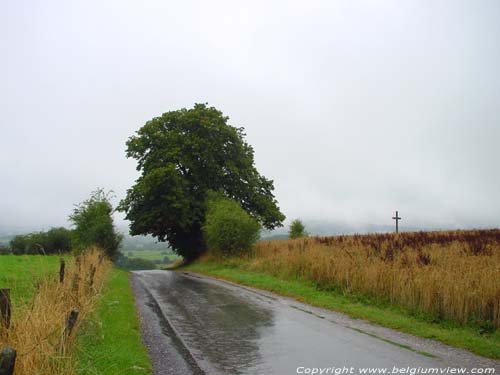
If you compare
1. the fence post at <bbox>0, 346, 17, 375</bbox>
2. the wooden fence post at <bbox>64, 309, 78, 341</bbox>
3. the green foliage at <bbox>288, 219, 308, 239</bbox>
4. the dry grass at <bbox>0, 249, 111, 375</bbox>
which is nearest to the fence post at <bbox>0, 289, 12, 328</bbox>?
the dry grass at <bbox>0, 249, 111, 375</bbox>

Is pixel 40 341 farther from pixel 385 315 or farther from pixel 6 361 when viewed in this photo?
pixel 385 315

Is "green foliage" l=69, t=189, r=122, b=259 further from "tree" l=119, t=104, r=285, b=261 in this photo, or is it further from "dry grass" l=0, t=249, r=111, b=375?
"dry grass" l=0, t=249, r=111, b=375

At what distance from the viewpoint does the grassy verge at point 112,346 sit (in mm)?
8008

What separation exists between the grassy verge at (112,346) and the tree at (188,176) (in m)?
29.0

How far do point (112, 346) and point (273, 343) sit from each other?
140 inches

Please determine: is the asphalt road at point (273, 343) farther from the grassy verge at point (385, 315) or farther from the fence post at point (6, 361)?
the fence post at point (6, 361)

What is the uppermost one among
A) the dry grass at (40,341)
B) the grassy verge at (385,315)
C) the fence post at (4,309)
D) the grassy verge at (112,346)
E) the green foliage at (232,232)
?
the green foliage at (232,232)

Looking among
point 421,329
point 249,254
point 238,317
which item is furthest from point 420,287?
point 249,254

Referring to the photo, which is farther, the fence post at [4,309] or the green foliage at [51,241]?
the green foliage at [51,241]

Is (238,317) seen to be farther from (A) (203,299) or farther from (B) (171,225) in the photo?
(B) (171,225)

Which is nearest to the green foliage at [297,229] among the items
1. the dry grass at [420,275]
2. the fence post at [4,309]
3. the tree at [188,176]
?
the tree at [188,176]

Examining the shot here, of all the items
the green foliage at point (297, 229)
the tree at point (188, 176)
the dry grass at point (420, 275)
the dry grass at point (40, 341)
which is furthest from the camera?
the green foliage at point (297, 229)

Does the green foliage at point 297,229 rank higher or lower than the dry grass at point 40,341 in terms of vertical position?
higher

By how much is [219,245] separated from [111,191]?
42.1ft
